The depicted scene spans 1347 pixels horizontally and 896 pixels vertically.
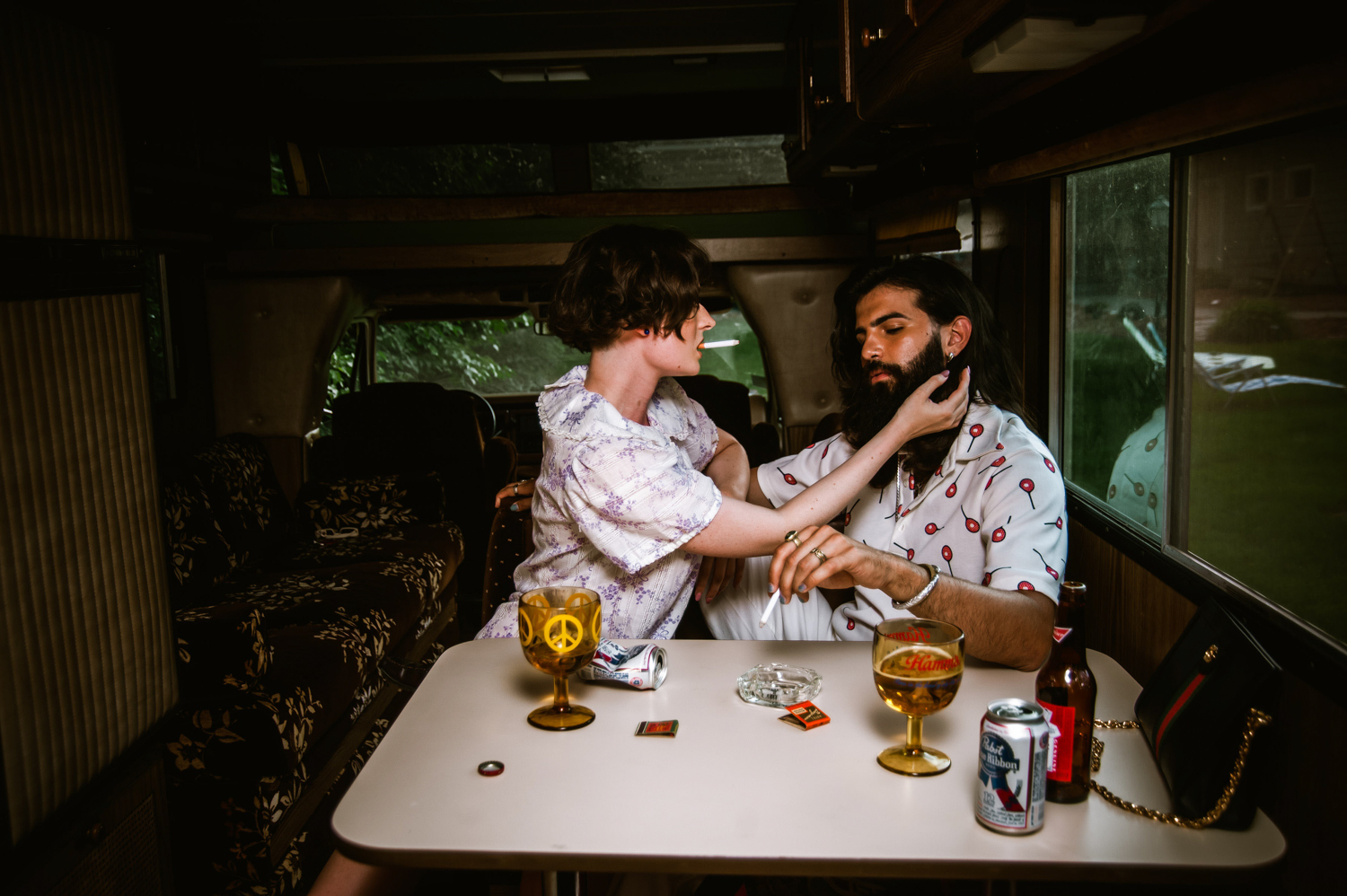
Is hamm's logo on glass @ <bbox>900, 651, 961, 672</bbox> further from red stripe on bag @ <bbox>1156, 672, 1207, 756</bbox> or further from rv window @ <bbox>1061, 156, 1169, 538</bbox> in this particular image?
rv window @ <bbox>1061, 156, 1169, 538</bbox>

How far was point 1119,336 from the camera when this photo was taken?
2.27m

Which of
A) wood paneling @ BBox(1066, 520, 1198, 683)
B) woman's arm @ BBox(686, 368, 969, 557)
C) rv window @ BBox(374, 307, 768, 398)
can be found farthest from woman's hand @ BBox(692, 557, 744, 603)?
rv window @ BBox(374, 307, 768, 398)

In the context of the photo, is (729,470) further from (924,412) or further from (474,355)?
(474,355)

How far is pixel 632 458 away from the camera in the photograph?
1.71 metres

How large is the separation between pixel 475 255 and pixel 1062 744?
4091 mm

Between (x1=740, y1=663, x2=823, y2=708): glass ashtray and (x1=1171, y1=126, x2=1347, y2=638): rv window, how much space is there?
30.6 inches

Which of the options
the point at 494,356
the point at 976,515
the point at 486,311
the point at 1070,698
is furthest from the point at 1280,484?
the point at 494,356

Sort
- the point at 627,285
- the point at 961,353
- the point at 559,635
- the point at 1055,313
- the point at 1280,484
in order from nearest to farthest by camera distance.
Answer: the point at 559,635 → the point at 1280,484 → the point at 627,285 → the point at 961,353 → the point at 1055,313

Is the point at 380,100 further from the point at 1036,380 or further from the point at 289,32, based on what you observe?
the point at 1036,380

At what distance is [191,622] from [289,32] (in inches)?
107

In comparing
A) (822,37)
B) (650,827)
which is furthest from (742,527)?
(822,37)

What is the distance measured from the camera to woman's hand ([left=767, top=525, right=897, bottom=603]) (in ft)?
4.84

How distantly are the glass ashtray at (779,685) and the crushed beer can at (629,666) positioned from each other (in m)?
0.14

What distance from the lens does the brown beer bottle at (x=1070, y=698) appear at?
3.69 feet
